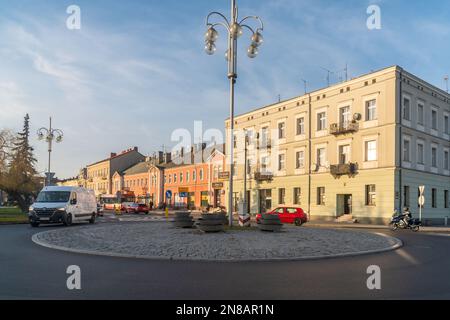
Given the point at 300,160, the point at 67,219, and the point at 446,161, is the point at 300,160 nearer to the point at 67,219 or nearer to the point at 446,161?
the point at 446,161

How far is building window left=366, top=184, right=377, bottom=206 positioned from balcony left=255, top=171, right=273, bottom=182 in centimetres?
1311

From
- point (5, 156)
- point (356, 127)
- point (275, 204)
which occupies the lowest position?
point (275, 204)

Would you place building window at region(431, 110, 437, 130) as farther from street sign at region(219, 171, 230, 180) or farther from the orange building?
the orange building

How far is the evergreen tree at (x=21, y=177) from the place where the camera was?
41.1 m

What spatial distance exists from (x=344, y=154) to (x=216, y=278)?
33.3 meters

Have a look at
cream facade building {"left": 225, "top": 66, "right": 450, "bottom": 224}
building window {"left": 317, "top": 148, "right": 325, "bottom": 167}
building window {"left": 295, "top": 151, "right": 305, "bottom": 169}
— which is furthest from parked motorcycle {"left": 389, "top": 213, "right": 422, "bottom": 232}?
building window {"left": 295, "top": 151, "right": 305, "bottom": 169}

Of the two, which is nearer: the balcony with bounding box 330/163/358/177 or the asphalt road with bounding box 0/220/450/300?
the asphalt road with bounding box 0/220/450/300

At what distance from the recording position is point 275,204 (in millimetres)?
47250

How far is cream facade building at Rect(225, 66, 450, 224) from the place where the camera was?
35312 mm

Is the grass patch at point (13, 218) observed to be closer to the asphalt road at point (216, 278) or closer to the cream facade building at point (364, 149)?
the asphalt road at point (216, 278)

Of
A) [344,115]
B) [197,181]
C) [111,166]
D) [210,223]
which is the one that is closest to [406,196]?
[344,115]
